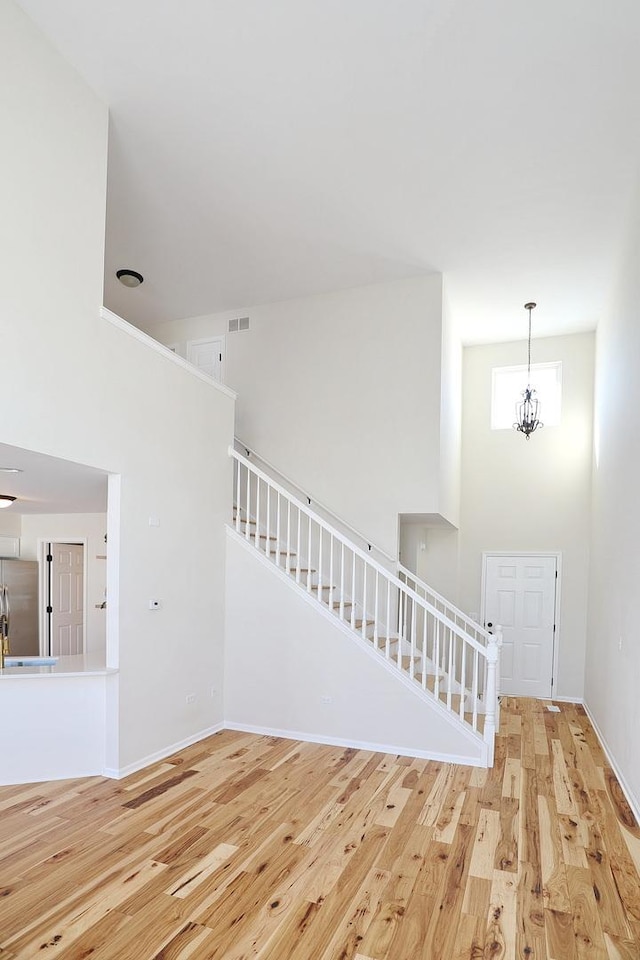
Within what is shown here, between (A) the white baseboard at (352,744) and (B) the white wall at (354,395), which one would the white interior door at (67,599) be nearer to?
(B) the white wall at (354,395)

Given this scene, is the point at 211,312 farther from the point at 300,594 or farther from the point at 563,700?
the point at 563,700

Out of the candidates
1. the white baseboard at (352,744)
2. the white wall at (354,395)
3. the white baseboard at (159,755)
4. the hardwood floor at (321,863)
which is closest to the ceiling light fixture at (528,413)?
the white wall at (354,395)

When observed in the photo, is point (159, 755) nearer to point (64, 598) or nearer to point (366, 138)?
point (64, 598)

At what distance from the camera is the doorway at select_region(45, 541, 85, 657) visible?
734cm

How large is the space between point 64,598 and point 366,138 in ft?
21.4

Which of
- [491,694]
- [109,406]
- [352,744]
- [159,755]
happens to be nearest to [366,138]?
[109,406]

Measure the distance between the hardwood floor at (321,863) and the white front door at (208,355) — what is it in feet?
15.0

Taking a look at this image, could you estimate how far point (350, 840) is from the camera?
10.8 ft

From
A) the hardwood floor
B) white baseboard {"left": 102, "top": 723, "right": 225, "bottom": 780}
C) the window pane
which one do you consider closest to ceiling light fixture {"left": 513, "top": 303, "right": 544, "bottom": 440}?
the window pane

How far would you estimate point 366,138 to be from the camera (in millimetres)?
4160

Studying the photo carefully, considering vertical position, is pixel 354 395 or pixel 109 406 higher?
pixel 354 395

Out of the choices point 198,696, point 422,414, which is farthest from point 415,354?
point 198,696

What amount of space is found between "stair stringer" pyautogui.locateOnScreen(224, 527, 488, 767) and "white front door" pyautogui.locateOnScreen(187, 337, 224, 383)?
2.65 metres

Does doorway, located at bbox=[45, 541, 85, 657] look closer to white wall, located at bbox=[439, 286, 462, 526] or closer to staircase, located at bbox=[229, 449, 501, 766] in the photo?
staircase, located at bbox=[229, 449, 501, 766]
